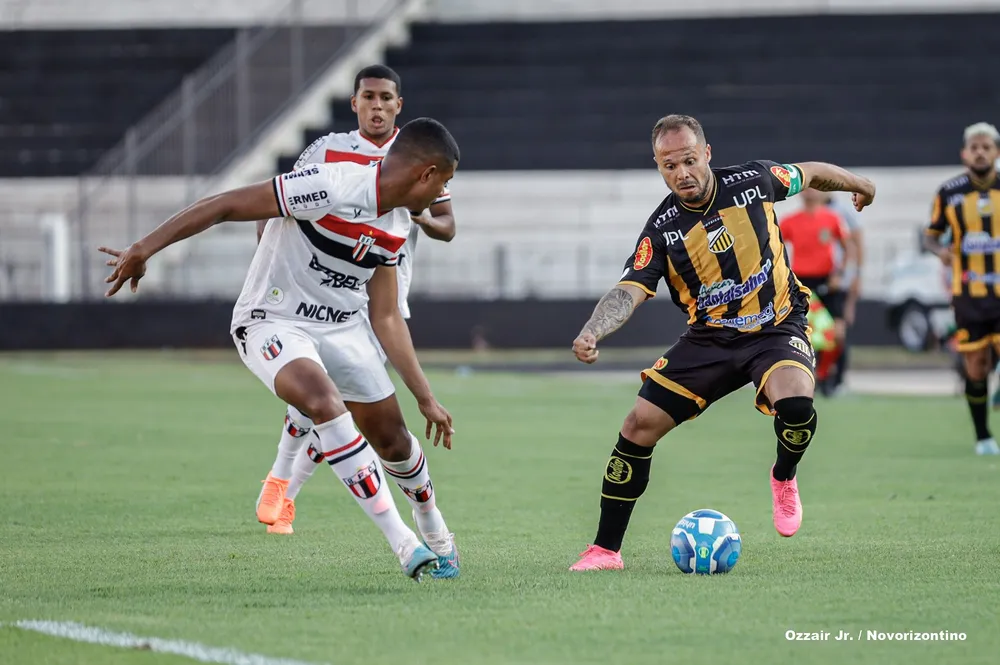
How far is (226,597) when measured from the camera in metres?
6.01

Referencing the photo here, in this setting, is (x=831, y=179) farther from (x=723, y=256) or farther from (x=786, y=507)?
(x=786, y=507)

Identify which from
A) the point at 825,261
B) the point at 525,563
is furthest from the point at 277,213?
the point at 825,261

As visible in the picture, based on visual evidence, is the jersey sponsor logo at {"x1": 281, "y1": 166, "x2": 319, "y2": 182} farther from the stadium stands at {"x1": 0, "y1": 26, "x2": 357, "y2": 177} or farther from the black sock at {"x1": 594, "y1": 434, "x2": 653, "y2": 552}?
the stadium stands at {"x1": 0, "y1": 26, "x2": 357, "y2": 177}

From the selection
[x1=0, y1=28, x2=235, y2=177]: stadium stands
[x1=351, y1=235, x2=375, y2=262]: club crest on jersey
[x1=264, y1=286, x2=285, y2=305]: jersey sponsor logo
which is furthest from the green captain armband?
[x1=0, y1=28, x2=235, y2=177]: stadium stands

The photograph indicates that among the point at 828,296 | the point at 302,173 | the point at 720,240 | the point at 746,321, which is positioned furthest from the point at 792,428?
the point at 828,296

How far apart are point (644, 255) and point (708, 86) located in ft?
82.1

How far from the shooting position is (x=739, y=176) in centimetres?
727

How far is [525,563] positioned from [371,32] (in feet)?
86.7

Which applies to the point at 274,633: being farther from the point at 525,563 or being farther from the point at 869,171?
the point at 869,171

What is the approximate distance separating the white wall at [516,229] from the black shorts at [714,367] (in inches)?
767

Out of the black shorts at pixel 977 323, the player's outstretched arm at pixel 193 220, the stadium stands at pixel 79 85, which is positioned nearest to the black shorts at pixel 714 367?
the player's outstretched arm at pixel 193 220

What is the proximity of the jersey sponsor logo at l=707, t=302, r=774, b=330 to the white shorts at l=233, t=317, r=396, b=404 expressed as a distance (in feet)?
4.85

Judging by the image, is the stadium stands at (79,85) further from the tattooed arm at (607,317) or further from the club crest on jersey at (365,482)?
the club crest on jersey at (365,482)

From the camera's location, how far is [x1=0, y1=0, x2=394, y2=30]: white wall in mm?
36344
